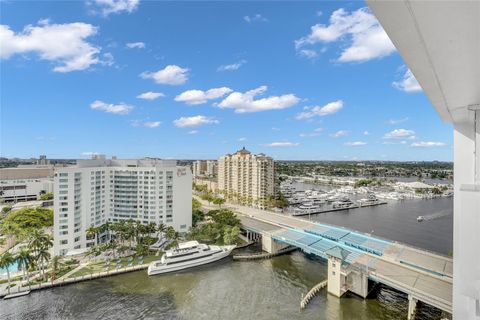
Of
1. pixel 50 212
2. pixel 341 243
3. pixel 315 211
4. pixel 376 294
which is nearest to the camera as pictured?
pixel 376 294

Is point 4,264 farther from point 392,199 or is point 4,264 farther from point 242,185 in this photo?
point 392,199

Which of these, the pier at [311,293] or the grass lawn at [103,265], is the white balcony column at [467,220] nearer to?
the pier at [311,293]

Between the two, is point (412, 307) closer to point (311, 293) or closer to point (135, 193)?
point (311, 293)

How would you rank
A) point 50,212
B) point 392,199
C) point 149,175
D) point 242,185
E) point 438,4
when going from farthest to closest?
point 392,199
point 242,185
point 50,212
point 149,175
point 438,4

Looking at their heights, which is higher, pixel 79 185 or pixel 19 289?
pixel 79 185

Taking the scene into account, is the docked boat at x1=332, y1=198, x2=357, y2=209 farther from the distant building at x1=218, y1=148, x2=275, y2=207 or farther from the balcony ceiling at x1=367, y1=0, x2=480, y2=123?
the balcony ceiling at x1=367, y1=0, x2=480, y2=123

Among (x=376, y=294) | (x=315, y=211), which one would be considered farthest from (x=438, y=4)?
(x=315, y=211)

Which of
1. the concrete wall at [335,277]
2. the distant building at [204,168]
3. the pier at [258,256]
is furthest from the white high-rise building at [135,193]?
the distant building at [204,168]
